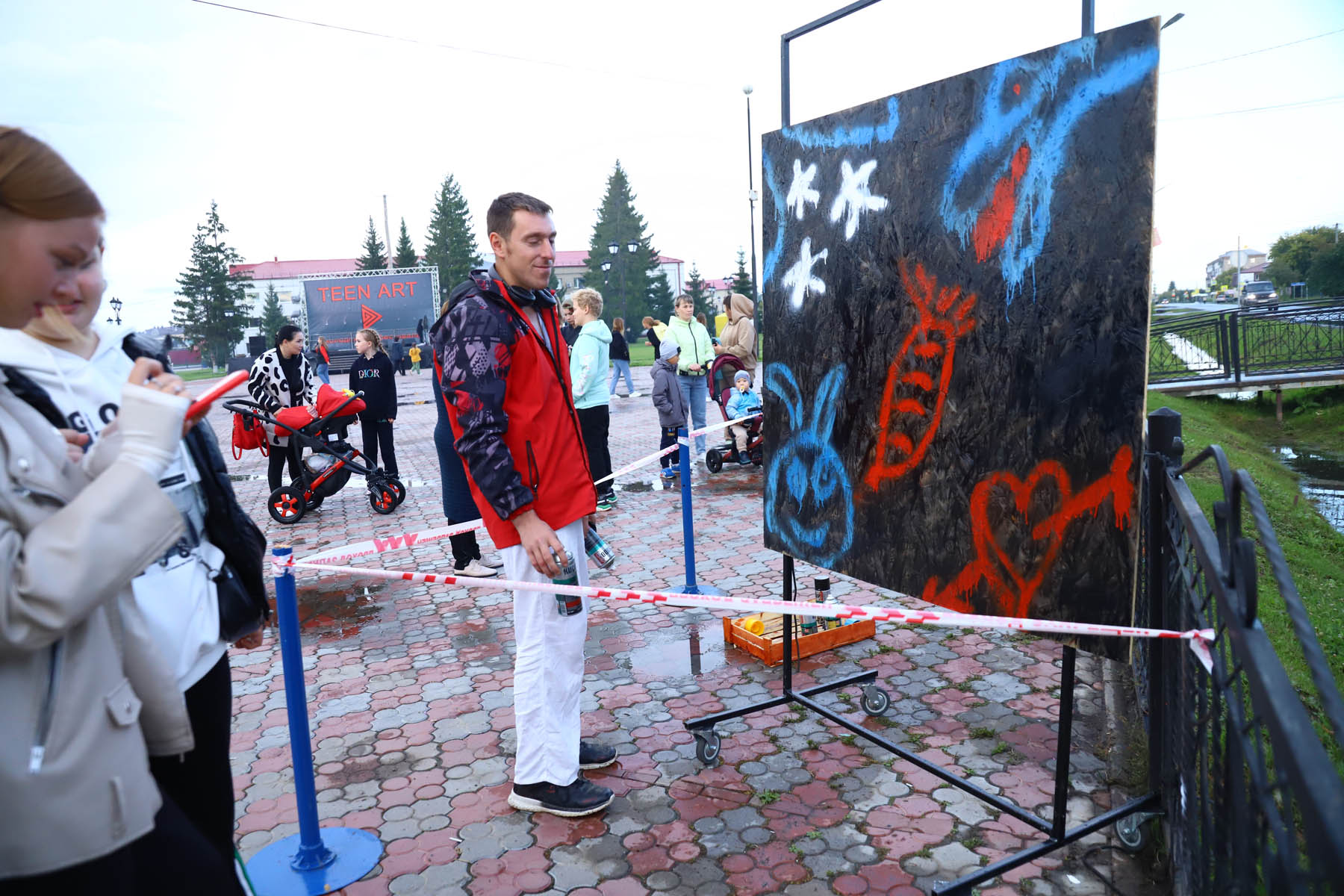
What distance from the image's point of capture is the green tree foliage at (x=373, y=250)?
87.1 metres

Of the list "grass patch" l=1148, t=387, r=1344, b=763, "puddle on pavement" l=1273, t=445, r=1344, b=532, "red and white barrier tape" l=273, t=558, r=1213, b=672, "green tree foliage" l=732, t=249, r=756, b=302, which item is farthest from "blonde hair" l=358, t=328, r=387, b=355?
"green tree foliage" l=732, t=249, r=756, b=302

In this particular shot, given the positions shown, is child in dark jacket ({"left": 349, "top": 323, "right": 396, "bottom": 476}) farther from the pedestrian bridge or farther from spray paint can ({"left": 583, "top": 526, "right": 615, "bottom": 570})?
the pedestrian bridge

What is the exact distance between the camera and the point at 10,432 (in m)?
1.29

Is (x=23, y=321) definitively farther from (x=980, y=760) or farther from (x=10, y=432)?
(x=980, y=760)

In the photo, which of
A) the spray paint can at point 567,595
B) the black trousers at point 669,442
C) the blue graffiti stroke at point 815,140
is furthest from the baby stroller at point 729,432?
the spray paint can at point 567,595

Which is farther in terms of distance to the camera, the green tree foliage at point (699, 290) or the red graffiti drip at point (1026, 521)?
the green tree foliage at point (699, 290)

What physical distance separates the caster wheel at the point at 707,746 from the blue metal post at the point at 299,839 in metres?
1.29

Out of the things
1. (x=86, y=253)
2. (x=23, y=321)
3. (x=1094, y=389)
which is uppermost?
(x=86, y=253)

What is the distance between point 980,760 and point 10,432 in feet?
11.3

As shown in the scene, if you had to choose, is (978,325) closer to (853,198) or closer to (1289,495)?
(853,198)

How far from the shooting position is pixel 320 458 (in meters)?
9.41

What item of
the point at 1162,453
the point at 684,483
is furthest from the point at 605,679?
the point at 1162,453

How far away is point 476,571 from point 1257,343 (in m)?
16.9

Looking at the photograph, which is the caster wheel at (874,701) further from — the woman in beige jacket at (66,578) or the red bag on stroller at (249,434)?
the red bag on stroller at (249,434)
